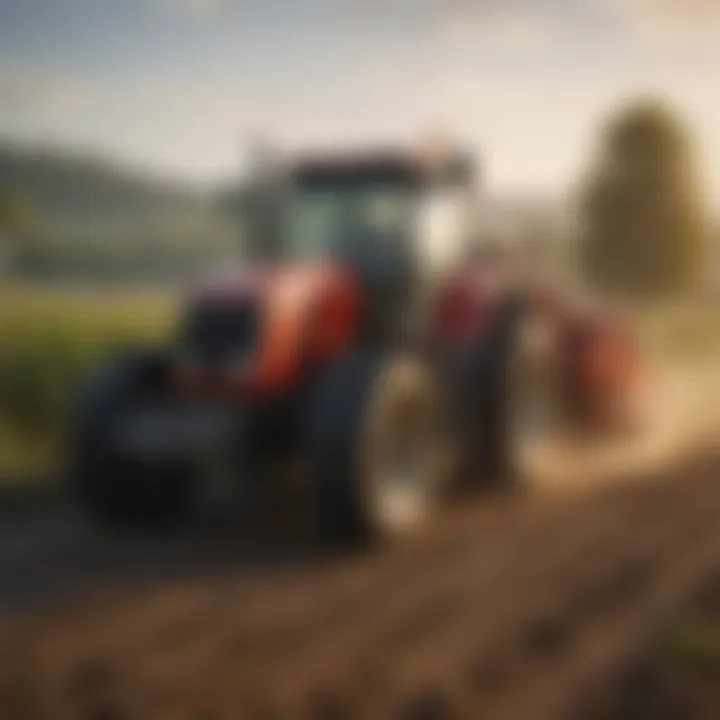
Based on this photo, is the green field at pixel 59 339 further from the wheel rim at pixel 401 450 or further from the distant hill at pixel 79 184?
the wheel rim at pixel 401 450

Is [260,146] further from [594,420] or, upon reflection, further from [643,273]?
[594,420]

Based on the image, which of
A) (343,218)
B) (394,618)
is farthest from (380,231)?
(394,618)

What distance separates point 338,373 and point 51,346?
54cm

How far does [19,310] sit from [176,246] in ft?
0.99

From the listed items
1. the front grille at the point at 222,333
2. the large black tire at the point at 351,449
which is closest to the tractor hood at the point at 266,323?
the front grille at the point at 222,333

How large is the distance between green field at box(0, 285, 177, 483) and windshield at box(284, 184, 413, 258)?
0.33 m

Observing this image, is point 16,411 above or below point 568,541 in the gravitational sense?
above

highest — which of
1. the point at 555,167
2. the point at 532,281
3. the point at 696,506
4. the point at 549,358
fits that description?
the point at 555,167

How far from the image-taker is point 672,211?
8.33 ft

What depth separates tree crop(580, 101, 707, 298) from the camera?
8.06 ft

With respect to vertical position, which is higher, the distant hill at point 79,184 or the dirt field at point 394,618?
the distant hill at point 79,184

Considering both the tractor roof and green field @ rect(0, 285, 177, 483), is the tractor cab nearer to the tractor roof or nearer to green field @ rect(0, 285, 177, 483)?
the tractor roof

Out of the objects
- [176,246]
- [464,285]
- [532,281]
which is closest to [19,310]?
[176,246]

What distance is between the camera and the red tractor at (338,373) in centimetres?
253
